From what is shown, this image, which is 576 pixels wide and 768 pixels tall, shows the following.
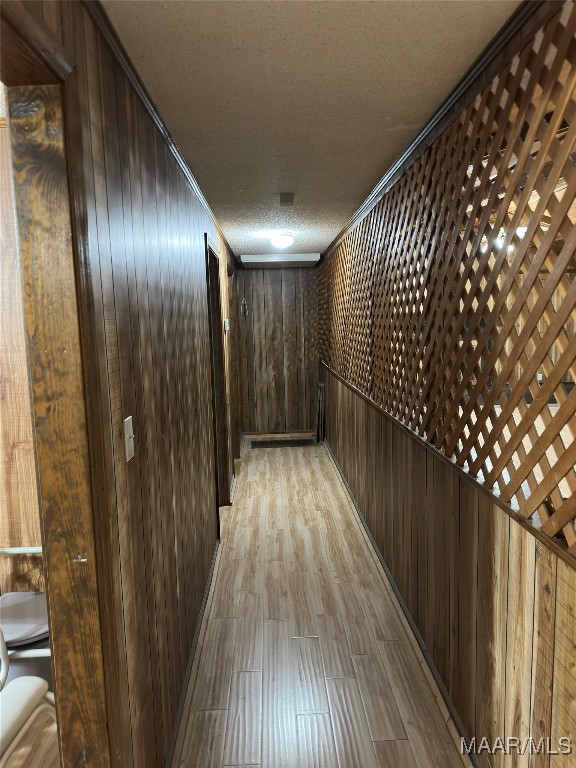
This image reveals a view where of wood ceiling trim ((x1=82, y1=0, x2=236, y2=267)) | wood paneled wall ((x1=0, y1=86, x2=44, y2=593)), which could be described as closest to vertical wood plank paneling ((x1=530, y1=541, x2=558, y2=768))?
wood paneled wall ((x1=0, y1=86, x2=44, y2=593))

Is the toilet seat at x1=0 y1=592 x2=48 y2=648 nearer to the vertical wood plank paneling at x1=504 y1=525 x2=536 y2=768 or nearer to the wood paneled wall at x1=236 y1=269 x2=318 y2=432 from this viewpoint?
the vertical wood plank paneling at x1=504 y1=525 x2=536 y2=768

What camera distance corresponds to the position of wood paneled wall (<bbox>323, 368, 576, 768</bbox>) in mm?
1174

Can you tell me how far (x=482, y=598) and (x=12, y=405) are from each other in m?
1.61

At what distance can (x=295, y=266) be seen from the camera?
6125mm

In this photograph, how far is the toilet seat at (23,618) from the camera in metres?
1.61

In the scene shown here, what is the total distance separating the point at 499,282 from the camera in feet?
4.84

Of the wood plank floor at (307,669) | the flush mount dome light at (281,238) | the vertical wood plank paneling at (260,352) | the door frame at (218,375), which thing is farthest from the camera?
the vertical wood plank paneling at (260,352)

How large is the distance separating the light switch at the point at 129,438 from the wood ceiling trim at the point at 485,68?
1346 millimetres

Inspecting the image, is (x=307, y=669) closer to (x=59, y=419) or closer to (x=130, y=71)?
(x=59, y=419)

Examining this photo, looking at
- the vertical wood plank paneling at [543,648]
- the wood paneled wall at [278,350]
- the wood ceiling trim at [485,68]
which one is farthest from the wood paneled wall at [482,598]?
the wood paneled wall at [278,350]

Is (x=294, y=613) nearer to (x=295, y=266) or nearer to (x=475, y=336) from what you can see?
(x=475, y=336)

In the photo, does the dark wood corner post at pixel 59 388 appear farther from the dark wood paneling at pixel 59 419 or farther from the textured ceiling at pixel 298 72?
the textured ceiling at pixel 298 72

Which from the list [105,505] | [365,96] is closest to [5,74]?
[105,505]

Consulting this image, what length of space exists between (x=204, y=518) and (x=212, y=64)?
6.65 feet
